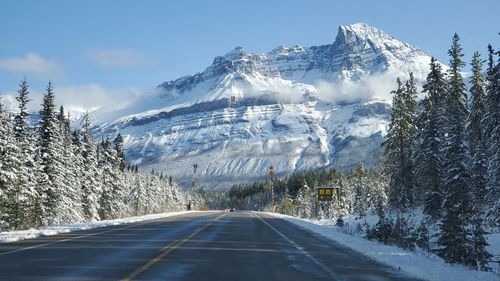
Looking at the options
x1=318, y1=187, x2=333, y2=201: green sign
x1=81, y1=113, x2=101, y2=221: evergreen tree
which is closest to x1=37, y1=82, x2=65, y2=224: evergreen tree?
x1=81, y1=113, x2=101, y2=221: evergreen tree

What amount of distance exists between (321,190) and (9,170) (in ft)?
102

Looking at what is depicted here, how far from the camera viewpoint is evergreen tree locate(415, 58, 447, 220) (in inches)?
1943

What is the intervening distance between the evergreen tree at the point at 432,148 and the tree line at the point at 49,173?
29.9m

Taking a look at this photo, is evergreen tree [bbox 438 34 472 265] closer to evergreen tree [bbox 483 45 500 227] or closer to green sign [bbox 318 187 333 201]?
evergreen tree [bbox 483 45 500 227]

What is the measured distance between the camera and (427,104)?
55812 millimetres

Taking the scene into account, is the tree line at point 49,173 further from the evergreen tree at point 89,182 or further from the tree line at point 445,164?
the tree line at point 445,164

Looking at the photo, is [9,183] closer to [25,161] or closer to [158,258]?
[25,161]

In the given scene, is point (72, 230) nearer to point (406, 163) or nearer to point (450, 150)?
point (450, 150)

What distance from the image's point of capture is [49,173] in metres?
44.1

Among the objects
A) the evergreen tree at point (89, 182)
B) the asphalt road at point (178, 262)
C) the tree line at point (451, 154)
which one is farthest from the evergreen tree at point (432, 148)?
the evergreen tree at point (89, 182)

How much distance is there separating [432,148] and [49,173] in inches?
1290

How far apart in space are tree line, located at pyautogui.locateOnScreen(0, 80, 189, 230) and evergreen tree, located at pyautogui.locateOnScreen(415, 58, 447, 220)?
29.9 m

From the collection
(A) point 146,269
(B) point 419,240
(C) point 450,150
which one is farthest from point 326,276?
(C) point 450,150

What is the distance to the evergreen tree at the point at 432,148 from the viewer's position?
1943 inches
